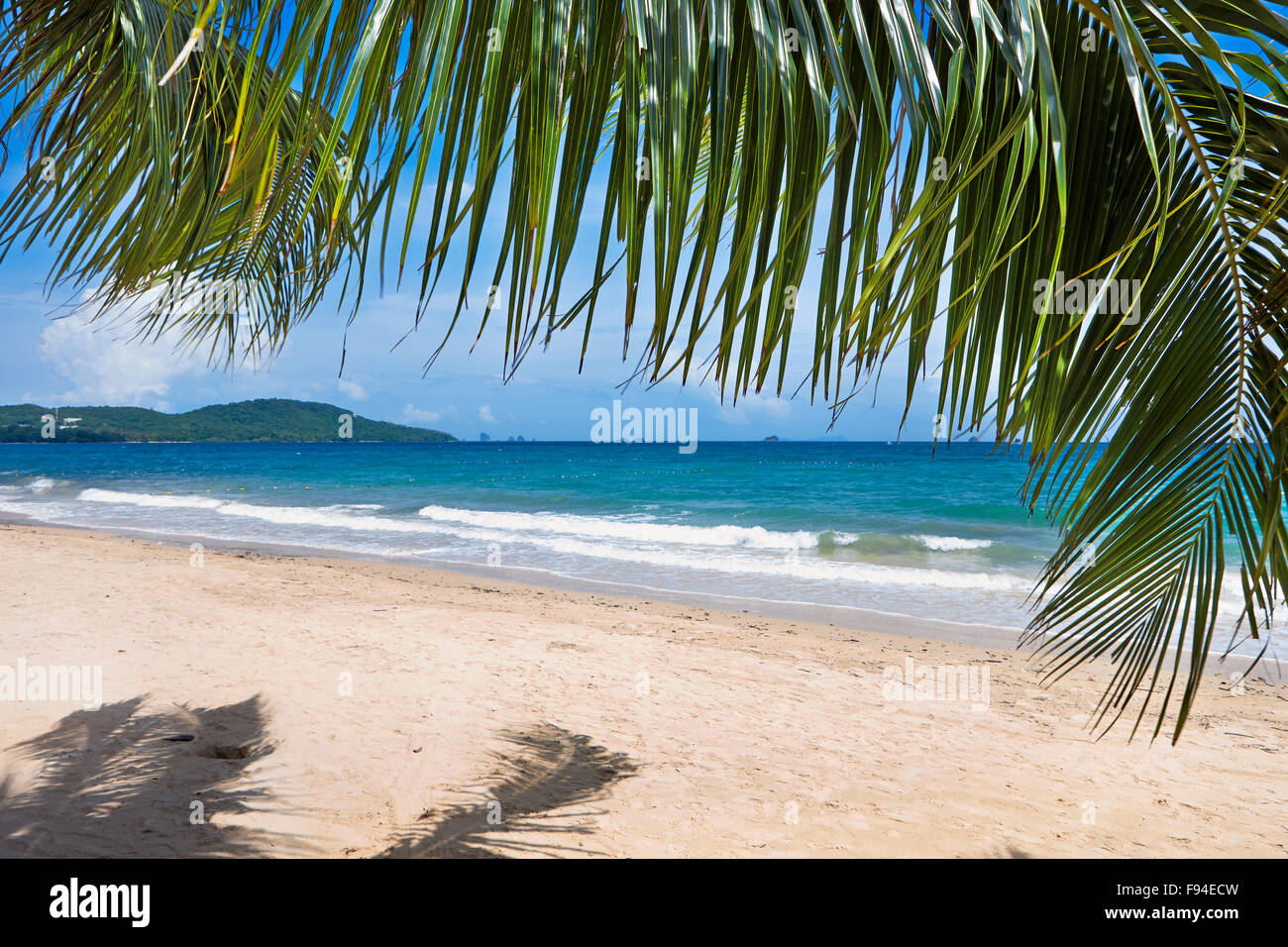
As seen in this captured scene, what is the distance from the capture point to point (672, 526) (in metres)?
20.6

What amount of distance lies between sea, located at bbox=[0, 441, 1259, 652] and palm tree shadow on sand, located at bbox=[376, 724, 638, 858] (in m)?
2.62

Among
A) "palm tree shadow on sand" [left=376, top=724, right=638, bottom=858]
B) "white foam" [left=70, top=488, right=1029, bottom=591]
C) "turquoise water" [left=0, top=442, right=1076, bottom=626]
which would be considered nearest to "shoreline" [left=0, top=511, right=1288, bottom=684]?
"turquoise water" [left=0, top=442, right=1076, bottom=626]

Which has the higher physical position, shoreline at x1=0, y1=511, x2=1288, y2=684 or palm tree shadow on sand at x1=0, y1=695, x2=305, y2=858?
palm tree shadow on sand at x1=0, y1=695, x2=305, y2=858

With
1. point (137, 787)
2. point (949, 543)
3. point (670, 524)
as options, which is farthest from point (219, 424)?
point (137, 787)

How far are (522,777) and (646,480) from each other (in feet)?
111

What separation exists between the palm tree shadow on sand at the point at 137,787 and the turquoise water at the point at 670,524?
355 cm

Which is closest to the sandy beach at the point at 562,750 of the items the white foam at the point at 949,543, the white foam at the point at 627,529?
the white foam at the point at 949,543

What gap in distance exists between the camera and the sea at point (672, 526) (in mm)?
12195

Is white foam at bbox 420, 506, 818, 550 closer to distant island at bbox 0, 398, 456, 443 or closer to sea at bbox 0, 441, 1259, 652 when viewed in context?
sea at bbox 0, 441, 1259, 652

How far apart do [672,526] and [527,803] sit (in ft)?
55.5

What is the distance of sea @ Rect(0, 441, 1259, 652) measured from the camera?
40.0 feet

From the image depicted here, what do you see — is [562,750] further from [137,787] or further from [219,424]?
[219,424]

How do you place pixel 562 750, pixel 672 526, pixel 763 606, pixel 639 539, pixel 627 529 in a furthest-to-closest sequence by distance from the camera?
1. pixel 672 526
2. pixel 627 529
3. pixel 639 539
4. pixel 763 606
5. pixel 562 750
